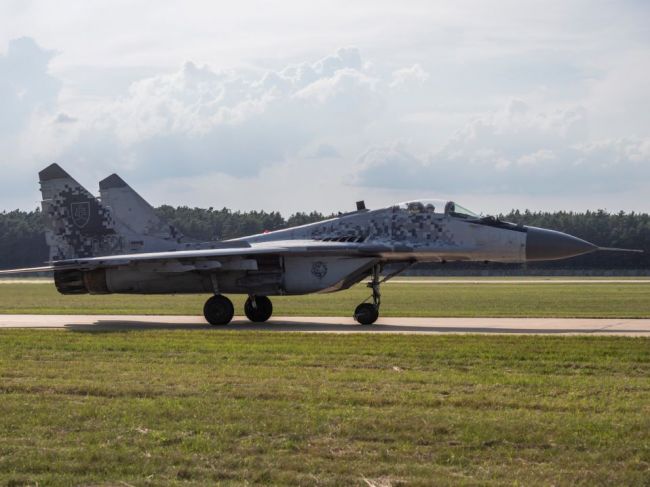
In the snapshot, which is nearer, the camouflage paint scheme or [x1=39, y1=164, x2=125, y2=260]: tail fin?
the camouflage paint scheme

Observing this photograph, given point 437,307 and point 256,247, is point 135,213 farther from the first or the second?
point 437,307

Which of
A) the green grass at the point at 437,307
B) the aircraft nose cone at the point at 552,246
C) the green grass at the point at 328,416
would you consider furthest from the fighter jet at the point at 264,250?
the green grass at the point at 328,416

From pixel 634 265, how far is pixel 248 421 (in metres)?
92.1

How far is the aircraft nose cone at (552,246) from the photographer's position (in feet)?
71.9

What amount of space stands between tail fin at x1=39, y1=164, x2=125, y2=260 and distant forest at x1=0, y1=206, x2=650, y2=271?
3059 inches

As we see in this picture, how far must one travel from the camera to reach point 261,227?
119m

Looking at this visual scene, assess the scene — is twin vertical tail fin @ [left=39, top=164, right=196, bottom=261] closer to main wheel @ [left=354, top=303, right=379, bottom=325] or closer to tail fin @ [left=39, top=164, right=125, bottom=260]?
tail fin @ [left=39, top=164, right=125, bottom=260]

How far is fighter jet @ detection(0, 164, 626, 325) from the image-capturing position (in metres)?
22.5

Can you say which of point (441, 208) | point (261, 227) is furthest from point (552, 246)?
point (261, 227)

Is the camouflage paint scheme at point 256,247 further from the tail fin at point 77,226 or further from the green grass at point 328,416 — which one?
the green grass at point 328,416

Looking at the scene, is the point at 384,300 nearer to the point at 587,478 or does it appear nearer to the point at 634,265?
the point at 587,478

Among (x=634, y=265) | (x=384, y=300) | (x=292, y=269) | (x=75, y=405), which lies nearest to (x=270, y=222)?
(x=634, y=265)

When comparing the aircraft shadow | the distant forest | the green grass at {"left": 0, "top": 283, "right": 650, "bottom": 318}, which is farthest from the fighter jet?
the distant forest

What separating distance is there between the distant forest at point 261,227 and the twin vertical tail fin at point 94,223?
77.2 meters
